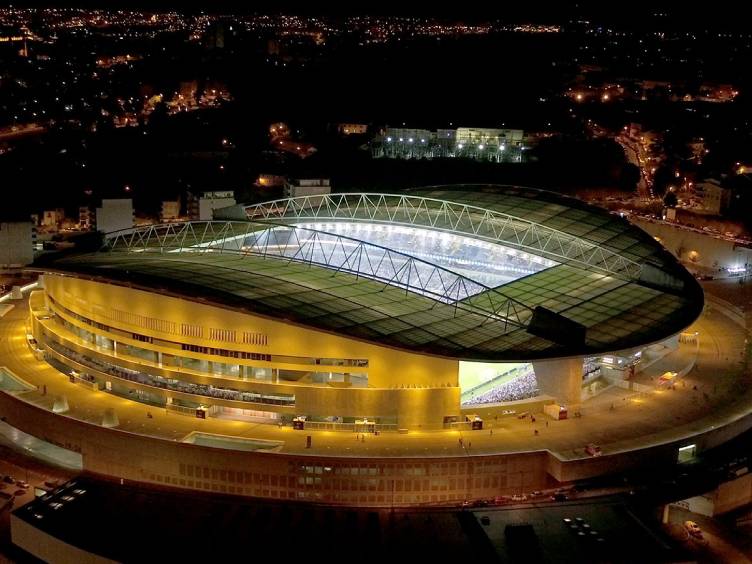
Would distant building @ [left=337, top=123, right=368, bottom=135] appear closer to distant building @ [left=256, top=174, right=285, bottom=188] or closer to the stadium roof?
distant building @ [left=256, top=174, right=285, bottom=188]

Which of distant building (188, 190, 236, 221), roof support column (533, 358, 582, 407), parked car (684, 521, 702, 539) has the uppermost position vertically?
distant building (188, 190, 236, 221)

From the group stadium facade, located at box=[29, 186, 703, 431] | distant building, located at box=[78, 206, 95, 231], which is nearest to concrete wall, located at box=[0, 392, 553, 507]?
stadium facade, located at box=[29, 186, 703, 431]

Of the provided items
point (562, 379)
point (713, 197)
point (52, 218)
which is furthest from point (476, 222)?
point (52, 218)

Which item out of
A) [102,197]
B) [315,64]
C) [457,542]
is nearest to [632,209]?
[102,197]

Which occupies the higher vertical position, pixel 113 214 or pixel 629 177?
pixel 629 177

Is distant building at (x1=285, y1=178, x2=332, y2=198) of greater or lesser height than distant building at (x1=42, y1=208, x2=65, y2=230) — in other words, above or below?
above

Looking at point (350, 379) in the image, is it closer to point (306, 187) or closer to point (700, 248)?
point (700, 248)

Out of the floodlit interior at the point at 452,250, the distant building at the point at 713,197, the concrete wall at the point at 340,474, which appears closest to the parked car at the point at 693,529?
the concrete wall at the point at 340,474
